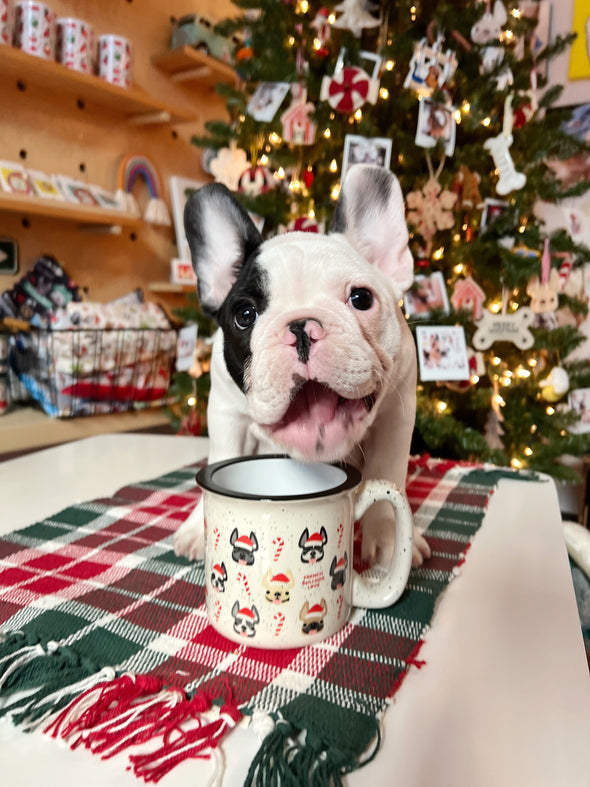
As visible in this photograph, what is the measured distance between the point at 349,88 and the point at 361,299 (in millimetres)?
1069

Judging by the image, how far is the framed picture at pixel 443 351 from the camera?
1430mm

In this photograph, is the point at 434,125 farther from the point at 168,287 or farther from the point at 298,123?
the point at 168,287

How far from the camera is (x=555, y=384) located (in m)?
1.54

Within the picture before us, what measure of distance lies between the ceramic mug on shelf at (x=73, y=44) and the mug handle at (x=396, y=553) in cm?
168

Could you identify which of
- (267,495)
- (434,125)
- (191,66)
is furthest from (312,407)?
(191,66)

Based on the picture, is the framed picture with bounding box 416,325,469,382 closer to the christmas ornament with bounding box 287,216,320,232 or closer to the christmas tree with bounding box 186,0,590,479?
the christmas tree with bounding box 186,0,590,479

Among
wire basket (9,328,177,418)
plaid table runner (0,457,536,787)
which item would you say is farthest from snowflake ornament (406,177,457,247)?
plaid table runner (0,457,536,787)

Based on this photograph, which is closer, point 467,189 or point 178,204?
point 467,189

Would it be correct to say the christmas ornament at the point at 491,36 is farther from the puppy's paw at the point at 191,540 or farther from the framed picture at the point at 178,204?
the puppy's paw at the point at 191,540

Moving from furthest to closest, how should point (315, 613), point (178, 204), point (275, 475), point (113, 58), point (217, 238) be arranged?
point (178, 204), point (113, 58), point (217, 238), point (275, 475), point (315, 613)

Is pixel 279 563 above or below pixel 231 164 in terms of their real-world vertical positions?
below

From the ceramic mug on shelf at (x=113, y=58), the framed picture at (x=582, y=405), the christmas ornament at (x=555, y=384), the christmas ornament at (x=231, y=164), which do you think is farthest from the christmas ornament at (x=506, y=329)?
the ceramic mug on shelf at (x=113, y=58)

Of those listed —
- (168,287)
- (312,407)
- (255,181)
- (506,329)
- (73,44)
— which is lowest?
(312,407)

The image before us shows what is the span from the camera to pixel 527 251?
1.62 meters
